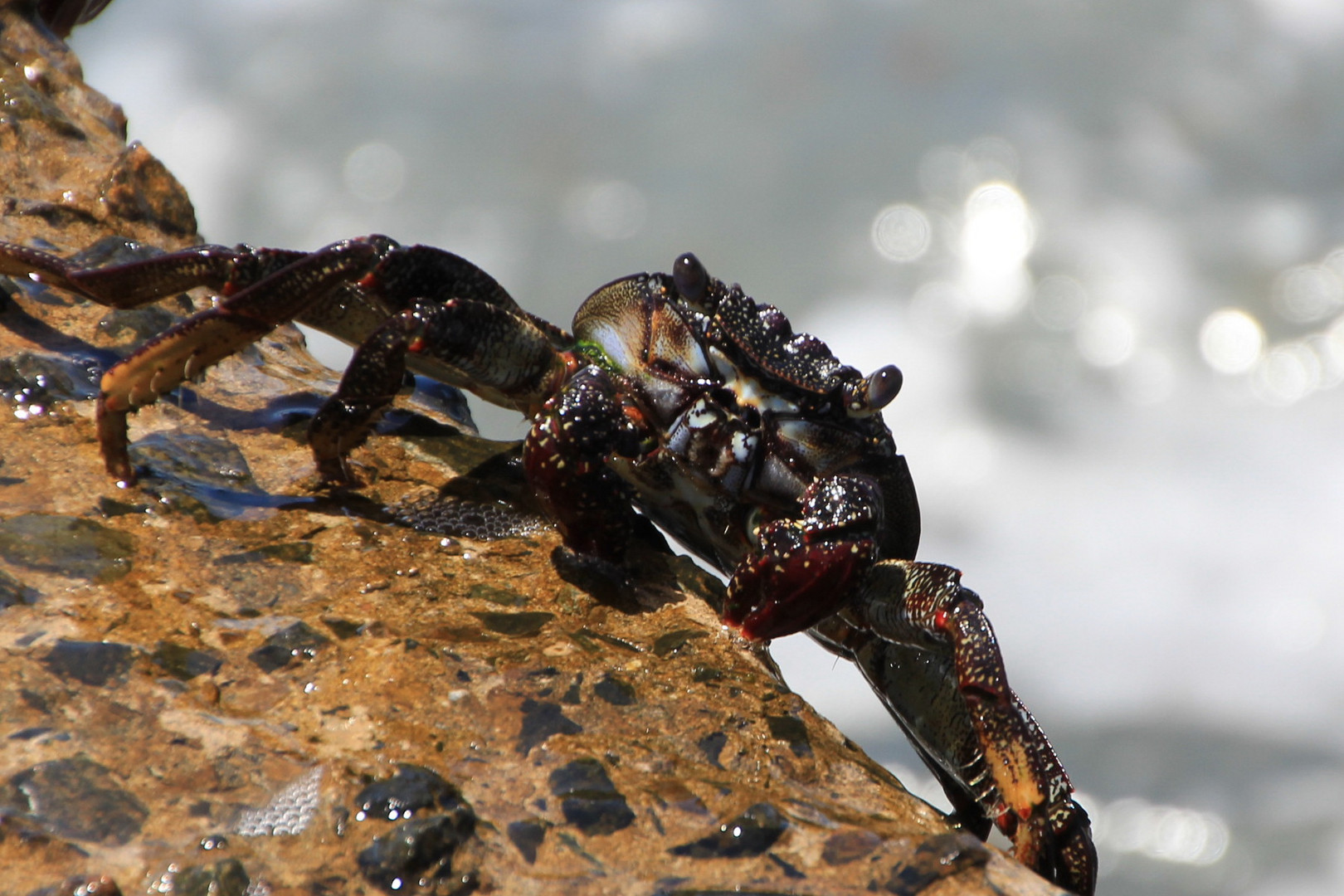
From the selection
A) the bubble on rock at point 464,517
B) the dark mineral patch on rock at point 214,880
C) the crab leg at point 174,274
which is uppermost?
the crab leg at point 174,274

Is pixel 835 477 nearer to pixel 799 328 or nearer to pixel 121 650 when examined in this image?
pixel 121 650

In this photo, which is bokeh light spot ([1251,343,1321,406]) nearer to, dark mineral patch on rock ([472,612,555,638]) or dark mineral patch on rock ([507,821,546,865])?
dark mineral patch on rock ([472,612,555,638])

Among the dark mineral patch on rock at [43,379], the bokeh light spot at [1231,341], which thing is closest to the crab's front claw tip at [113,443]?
the dark mineral patch on rock at [43,379]

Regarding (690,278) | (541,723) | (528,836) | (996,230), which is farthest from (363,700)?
(996,230)

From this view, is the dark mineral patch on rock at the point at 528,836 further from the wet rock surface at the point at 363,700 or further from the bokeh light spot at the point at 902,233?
the bokeh light spot at the point at 902,233

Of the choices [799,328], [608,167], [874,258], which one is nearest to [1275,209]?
[874,258]

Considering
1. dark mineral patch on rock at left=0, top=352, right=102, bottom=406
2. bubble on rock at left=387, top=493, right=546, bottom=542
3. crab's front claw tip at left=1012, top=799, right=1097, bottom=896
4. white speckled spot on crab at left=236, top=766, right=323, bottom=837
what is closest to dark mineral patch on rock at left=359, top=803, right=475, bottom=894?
white speckled spot on crab at left=236, top=766, right=323, bottom=837
